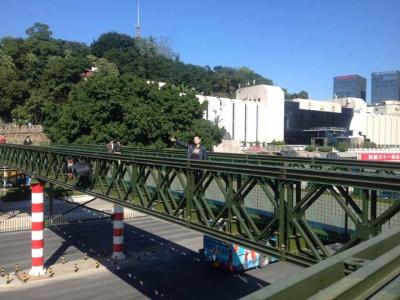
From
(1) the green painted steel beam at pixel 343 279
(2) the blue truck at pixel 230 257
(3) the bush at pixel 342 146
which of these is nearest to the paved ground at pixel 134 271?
(2) the blue truck at pixel 230 257

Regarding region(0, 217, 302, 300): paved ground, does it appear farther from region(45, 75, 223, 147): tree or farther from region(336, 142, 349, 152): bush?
region(336, 142, 349, 152): bush

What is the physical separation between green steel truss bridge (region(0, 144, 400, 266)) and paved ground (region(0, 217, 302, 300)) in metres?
9.18

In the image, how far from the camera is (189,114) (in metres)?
61.5

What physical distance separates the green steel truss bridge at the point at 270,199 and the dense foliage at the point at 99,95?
3692cm

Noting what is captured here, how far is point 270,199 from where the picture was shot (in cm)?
983

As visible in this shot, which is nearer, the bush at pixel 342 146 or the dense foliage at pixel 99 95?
the dense foliage at pixel 99 95

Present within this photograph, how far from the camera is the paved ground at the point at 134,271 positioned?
25341 millimetres

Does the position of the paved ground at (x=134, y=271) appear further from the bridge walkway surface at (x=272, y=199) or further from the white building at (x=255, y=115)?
the white building at (x=255, y=115)

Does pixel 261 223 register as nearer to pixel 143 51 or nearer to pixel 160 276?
pixel 160 276

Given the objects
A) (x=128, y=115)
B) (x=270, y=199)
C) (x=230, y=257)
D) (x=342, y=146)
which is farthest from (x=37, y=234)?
(x=342, y=146)

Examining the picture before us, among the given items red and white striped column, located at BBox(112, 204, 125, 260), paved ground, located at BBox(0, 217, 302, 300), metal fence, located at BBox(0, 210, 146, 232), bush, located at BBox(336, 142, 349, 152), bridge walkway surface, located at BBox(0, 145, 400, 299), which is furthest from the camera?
bush, located at BBox(336, 142, 349, 152)

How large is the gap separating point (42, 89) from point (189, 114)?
131 feet

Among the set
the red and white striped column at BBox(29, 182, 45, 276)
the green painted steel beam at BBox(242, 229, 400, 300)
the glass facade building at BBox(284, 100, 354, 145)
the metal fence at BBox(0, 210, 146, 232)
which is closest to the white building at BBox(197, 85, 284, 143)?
the glass facade building at BBox(284, 100, 354, 145)

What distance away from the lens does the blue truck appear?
93.5ft
